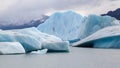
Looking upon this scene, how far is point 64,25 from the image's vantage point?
1972 inches

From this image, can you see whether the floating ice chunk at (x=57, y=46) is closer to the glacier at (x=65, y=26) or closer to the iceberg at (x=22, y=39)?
the iceberg at (x=22, y=39)

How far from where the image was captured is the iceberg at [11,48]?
22109mm

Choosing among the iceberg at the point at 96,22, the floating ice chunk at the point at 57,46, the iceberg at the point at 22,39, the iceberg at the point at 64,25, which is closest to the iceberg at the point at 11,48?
the iceberg at the point at 22,39

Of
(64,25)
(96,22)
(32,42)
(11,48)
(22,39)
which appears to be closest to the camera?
(11,48)

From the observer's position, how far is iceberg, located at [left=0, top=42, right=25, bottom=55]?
72.5 ft

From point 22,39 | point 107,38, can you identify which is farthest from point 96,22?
point 22,39

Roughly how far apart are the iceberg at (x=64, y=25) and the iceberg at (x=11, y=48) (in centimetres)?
2545

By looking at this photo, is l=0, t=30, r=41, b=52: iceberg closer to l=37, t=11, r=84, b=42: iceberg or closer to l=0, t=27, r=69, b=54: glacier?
l=0, t=27, r=69, b=54: glacier

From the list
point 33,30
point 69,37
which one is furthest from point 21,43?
point 69,37

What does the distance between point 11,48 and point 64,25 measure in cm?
2775

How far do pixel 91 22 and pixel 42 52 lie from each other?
1453 centimetres

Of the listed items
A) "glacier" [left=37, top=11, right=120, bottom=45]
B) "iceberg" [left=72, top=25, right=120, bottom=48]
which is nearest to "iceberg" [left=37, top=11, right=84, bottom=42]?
"glacier" [left=37, top=11, right=120, bottom=45]

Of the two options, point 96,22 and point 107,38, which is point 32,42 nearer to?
point 107,38

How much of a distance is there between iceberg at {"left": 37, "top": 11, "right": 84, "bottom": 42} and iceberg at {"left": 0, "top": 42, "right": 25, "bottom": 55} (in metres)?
25.4
